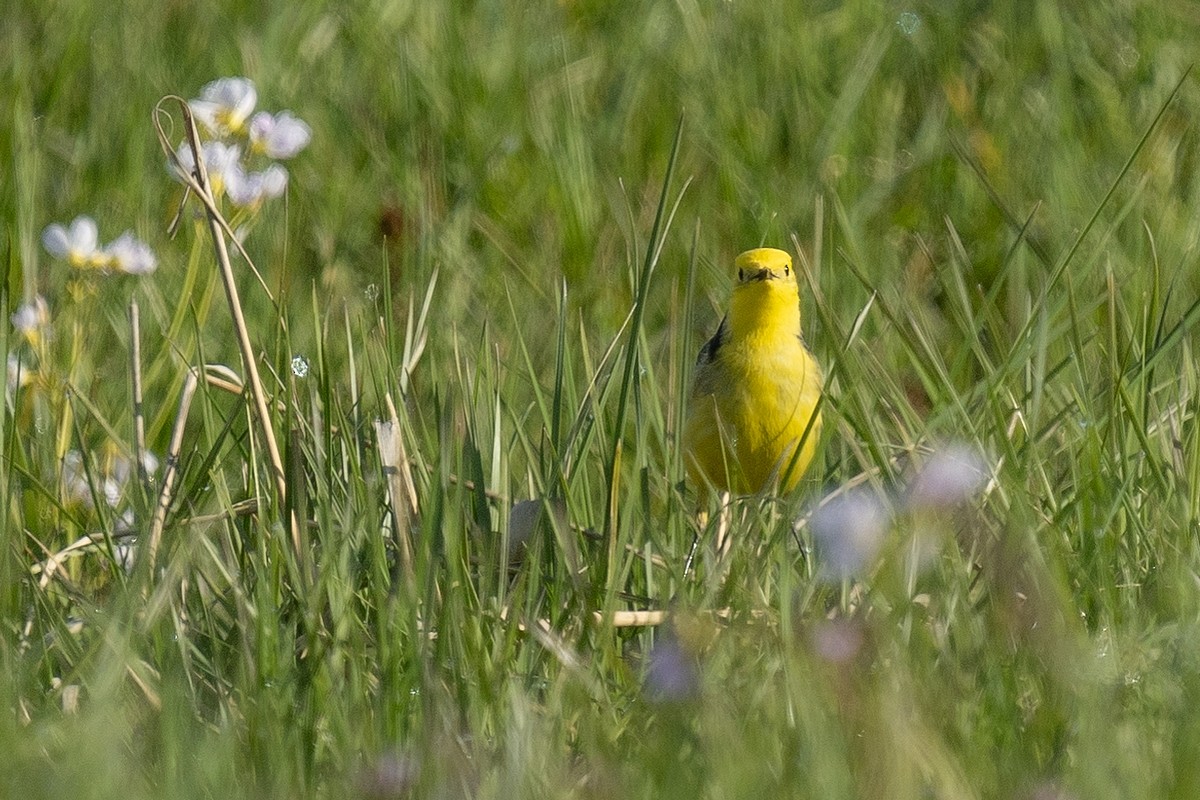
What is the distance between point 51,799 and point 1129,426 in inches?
69.5

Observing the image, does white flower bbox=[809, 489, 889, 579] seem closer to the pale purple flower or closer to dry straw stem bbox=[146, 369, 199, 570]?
the pale purple flower

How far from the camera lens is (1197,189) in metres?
3.96

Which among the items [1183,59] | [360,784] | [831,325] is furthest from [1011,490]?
[1183,59]

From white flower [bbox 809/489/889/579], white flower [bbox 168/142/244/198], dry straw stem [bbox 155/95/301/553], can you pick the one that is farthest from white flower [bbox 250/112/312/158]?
white flower [bbox 809/489/889/579]

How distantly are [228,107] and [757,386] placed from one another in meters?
1.11

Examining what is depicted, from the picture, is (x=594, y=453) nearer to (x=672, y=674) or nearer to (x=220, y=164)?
(x=220, y=164)

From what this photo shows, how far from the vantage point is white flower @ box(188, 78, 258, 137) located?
333cm

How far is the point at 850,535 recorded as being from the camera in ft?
7.45

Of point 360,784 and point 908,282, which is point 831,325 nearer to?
point 360,784

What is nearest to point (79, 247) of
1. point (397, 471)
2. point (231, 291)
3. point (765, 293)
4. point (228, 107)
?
point (228, 107)

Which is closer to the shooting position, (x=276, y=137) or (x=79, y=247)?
(x=276, y=137)

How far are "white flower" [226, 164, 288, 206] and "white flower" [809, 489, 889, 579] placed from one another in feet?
3.87

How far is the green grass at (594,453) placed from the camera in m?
1.95

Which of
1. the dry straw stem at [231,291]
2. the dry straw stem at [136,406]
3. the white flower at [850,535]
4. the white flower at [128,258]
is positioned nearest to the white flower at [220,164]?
the white flower at [128,258]
